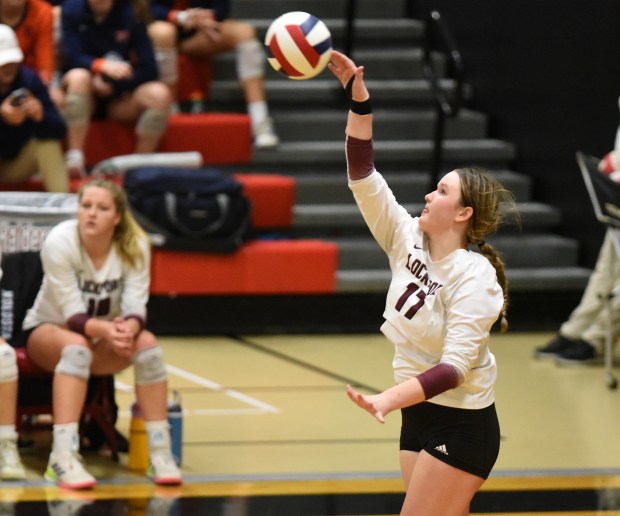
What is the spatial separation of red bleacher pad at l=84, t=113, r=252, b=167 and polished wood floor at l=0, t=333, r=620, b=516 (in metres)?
1.64

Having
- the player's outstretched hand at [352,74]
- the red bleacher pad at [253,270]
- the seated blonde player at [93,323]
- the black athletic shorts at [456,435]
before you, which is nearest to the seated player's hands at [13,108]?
the red bleacher pad at [253,270]

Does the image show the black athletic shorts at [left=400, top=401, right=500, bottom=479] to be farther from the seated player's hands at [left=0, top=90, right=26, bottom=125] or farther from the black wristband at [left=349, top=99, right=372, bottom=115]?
the seated player's hands at [left=0, top=90, right=26, bottom=125]

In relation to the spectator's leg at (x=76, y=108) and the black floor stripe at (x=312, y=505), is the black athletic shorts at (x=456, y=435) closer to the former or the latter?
the black floor stripe at (x=312, y=505)

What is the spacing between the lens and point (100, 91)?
9.27 meters

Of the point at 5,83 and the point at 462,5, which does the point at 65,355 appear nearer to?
the point at 5,83

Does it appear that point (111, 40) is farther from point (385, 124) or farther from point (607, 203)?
point (607, 203)

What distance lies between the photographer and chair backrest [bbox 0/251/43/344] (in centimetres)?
635

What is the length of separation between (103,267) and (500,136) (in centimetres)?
546

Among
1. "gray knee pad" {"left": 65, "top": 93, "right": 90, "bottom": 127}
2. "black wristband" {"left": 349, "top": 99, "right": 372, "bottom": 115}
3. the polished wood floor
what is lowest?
the polished wood floor

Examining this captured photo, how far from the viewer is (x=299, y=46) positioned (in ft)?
14.0

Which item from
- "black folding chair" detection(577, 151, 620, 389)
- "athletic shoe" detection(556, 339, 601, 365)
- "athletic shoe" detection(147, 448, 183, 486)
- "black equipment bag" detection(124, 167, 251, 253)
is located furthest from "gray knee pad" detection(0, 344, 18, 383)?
"athletic shoe" detection(556, 339, 601, 365)

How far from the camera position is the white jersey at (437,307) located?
154 inches

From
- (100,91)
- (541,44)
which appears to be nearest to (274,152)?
(100,91)

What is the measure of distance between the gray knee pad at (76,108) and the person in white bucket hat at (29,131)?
0.60 m
